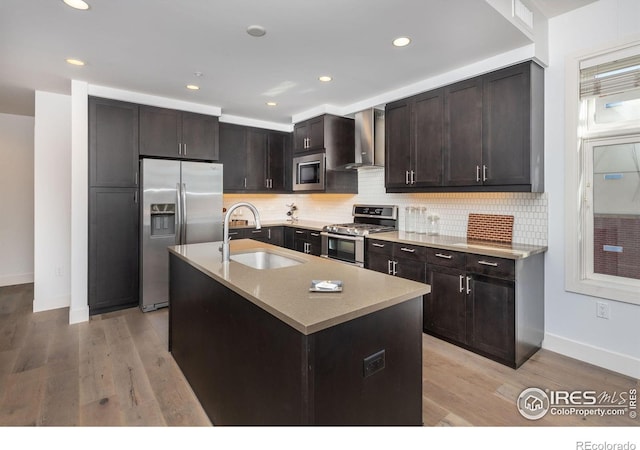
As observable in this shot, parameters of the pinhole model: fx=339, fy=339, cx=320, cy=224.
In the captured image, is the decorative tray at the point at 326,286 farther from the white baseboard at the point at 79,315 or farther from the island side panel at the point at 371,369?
the white baseboard at the point at 79,315

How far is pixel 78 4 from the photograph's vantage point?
2191 mm

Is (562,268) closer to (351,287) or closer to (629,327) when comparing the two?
(629,327)

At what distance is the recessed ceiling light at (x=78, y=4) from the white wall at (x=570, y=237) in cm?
351

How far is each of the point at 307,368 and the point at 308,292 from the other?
394mm

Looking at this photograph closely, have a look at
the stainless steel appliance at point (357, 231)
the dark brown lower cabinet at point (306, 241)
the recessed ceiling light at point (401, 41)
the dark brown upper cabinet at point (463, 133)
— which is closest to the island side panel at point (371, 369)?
the dark brown upper cabinet at point (463, 133)

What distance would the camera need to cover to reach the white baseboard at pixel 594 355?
8.08 feet

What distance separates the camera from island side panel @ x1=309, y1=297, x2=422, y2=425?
125cm

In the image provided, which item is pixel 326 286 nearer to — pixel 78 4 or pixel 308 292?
pixel 308 292

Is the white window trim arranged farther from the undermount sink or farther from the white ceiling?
the undermount sink

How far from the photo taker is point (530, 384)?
238 centimetres

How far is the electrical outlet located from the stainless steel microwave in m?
3.11

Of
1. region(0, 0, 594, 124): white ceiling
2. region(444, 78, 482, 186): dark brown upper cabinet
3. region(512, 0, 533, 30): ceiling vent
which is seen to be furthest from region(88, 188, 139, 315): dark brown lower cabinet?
region(512, 0, 533, 30): ceiling vent

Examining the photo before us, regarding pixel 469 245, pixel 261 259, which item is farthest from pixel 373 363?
pixel 469 245
